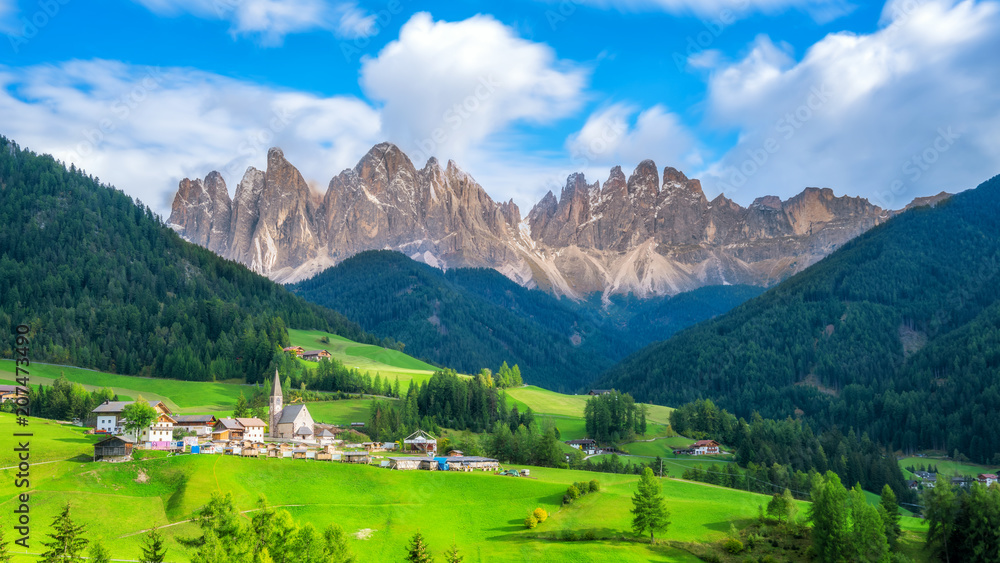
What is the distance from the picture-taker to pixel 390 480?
93688 mm

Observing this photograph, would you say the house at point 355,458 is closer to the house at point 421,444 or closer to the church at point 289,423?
the house at point 421,444

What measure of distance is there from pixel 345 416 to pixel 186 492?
71860mm

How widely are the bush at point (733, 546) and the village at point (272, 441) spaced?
120ft

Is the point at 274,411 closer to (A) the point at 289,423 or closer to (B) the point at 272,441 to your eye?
(A) the point at 289,423

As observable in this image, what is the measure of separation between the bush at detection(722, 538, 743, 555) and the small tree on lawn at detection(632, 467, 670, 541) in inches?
239

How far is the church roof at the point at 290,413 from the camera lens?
127637 mm

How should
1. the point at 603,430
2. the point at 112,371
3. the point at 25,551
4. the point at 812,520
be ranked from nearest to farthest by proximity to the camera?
the point at 25,551, the point at 812,520, the point at 603,430, the point at 112,371

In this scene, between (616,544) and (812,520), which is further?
(812,520)

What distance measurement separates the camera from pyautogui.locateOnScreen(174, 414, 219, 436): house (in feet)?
397

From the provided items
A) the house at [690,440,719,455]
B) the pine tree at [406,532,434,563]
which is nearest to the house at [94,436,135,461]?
the pine tree at [406,532,434,563]

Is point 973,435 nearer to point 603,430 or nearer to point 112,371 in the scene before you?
point 603,430

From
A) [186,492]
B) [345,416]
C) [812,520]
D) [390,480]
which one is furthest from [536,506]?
[345,416]

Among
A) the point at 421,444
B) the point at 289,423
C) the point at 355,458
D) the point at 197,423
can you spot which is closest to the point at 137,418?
the point at 197,423

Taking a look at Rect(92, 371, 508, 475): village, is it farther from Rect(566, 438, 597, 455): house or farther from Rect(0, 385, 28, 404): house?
Rect(566, 438, 597, 455): house
